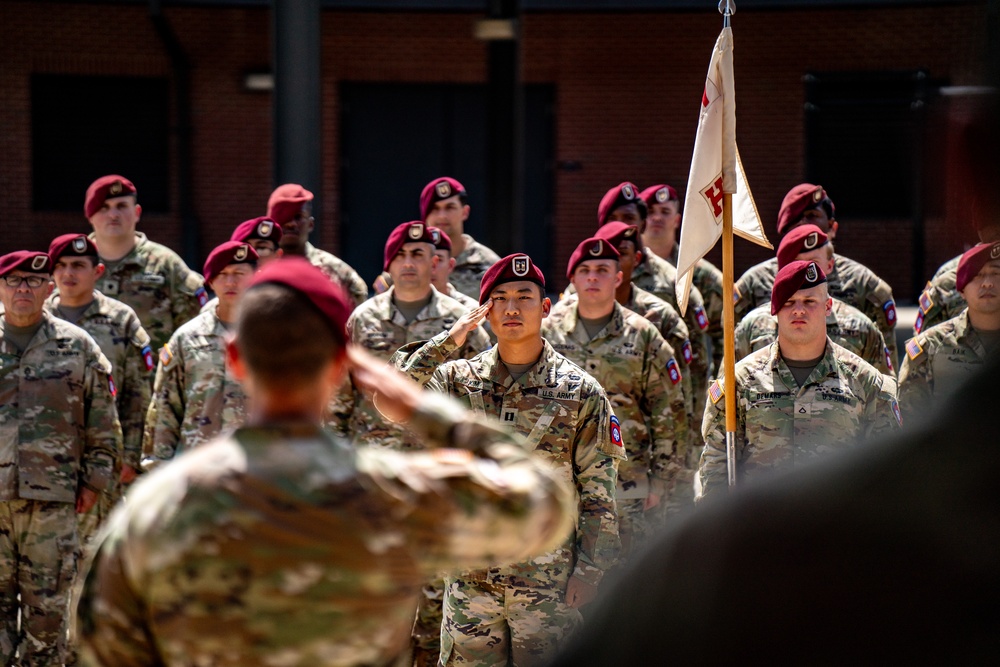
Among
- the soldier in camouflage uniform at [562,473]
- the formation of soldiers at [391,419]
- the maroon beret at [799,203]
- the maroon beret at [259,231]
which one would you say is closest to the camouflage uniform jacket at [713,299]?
the formation of soldiers at [391,419]

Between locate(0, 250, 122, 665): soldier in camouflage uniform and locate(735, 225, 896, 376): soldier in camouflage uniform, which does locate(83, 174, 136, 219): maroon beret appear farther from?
locate(735, 225, 896, 376): soldier in camouflage uniform

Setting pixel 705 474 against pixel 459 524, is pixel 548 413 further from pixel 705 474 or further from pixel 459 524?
pixel 459 524

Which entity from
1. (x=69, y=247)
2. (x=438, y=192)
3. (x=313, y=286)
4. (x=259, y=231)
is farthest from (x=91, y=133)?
(x=313, y=286)

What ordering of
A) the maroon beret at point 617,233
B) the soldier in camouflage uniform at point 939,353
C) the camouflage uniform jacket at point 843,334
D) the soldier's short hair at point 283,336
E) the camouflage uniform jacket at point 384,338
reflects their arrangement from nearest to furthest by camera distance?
1. the soldier's short hair at point 283,336
2. the soldier in camouflage uniform at point 939,353
3. the camouflage uniform jacket at point 384,338
4. the camouflage uniform jacket at point 843,334
5. the maroon beret at point 617,233

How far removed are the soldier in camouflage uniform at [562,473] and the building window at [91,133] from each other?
43.8 ft

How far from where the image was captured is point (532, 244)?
62.3 feet

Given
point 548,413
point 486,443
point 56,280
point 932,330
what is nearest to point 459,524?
point 486,443

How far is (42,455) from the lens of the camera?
23.7 ft

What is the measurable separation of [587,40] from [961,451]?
59.1 feet

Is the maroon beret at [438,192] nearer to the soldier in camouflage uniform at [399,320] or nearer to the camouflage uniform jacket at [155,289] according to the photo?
the camouflage uniform jacket at [155,289]

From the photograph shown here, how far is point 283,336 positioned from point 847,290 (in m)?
7.68

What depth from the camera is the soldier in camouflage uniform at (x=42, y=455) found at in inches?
283

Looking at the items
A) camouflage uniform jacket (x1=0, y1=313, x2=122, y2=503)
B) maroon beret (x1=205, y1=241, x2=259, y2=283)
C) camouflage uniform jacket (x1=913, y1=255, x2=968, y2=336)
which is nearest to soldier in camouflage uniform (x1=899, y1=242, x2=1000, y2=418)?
camouflage uniform jacket (x1=913, y1=255, x2=968, y2=336)

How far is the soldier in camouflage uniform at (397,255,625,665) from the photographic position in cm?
587
